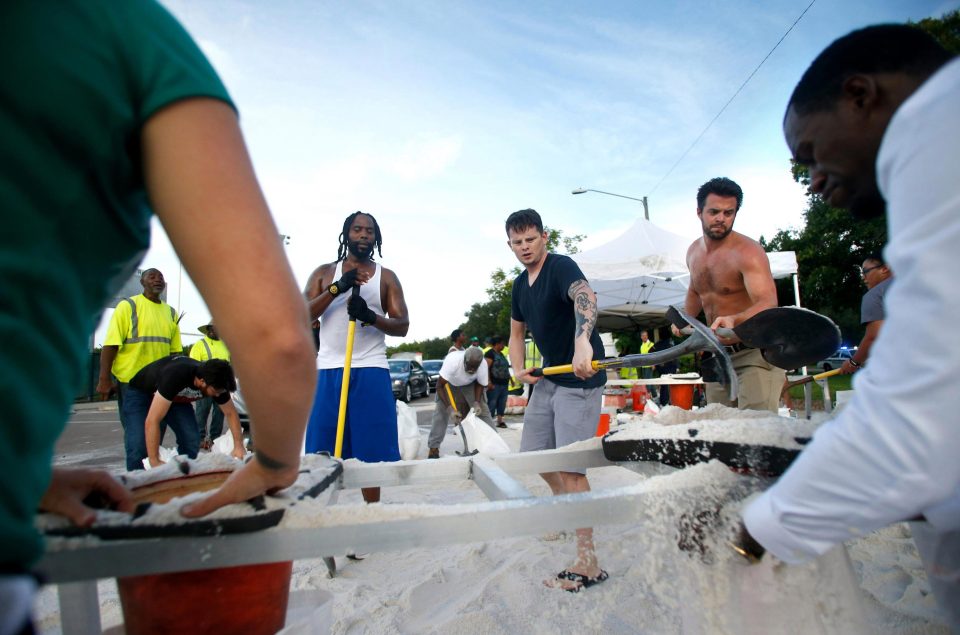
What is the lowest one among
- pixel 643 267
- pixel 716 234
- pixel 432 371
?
pixel 432 371

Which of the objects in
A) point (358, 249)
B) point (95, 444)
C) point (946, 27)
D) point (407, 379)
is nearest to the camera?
point (358, 249)

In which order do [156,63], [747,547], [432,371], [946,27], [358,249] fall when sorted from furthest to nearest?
[432,371]
[946,27]
[358,249]
[747,547]
[156,63]

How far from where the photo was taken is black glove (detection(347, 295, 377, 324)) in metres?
3.04

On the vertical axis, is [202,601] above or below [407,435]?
above

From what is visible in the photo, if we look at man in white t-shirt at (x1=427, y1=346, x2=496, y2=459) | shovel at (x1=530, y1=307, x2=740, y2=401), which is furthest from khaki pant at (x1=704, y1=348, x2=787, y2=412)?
man in white t-shirt at (x1=427, y1=346, x2=496, y2=459)

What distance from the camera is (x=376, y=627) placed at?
6.93ft

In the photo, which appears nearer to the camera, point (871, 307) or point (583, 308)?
point (583, 308)

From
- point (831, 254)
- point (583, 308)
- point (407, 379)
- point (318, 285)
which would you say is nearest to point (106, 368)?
point (318, 285)

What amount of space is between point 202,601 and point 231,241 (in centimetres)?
77

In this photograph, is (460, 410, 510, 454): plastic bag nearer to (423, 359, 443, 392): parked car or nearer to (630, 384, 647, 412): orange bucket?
(630, 384, 647, 412): orange bucket

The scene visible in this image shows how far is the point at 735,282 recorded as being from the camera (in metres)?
3.25

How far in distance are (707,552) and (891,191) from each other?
0.77 meters

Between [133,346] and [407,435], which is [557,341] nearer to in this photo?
[407,435]

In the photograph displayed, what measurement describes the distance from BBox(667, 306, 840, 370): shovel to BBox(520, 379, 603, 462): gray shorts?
0.93 m
